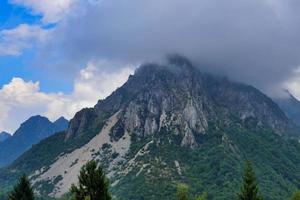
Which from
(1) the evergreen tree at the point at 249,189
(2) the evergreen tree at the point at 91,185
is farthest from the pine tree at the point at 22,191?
(1) the evergreen tree at the point at 249,189

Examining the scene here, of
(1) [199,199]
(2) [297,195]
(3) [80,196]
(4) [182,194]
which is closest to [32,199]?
(3) [80,196]

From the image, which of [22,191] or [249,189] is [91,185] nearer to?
[22,191]

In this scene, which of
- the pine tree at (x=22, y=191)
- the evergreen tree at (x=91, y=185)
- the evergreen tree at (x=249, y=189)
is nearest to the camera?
the evergreen tree at (x=91, y=185)

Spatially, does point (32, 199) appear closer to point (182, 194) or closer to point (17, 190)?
point (17, 190)

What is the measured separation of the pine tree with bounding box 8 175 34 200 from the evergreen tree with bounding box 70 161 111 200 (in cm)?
814

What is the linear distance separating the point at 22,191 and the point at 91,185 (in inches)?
429

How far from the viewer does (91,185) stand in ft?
217

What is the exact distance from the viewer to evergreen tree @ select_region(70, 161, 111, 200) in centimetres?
6588

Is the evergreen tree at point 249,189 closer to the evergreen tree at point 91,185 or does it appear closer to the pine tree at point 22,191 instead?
the evergreen tree at point 91,185

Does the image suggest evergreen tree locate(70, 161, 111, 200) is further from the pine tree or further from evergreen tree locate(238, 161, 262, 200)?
evergreen tree locate(238, 161, 262, 200)

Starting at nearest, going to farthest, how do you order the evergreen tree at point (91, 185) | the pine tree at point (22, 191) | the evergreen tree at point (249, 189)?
the evergreen tree at point (91, 185)
the pine tree at point (22, 191)
the evergreen tree at point (249, 189)

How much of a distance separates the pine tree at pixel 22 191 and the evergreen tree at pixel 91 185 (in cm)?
814

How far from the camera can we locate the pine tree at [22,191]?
7006 centimetres

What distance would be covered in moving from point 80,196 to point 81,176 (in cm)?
252
